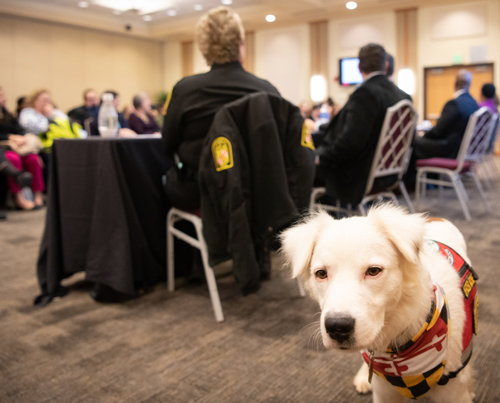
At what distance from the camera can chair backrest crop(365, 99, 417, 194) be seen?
2.30 metres

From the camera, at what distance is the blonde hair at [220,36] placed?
1963 mm

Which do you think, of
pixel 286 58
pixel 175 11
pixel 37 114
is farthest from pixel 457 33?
pixel 37 114

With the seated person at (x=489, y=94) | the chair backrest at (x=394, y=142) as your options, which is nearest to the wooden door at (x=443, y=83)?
the seated person at (x=489, y=94)

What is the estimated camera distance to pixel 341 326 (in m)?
0.78

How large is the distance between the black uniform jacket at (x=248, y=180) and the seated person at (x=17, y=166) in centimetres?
374

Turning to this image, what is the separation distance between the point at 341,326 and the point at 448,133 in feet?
13.0

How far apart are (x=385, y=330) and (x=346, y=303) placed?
0.50 ft

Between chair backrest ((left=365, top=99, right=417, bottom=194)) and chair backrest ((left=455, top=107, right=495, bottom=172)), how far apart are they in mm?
1140

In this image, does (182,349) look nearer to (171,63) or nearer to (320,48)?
(320,48)

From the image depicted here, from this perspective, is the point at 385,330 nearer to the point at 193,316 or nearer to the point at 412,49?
the point at 193,316

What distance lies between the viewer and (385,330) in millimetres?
882

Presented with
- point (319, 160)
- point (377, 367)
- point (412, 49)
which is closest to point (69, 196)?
point (319, 160)

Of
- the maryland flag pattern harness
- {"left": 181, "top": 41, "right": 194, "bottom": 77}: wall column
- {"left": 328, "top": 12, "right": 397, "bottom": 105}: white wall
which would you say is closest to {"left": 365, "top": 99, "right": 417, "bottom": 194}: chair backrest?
the maryland flag pattern harness

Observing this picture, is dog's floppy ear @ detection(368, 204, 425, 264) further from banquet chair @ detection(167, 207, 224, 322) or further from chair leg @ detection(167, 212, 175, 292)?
chair leg @ detection(167, 212, 175, 292)
